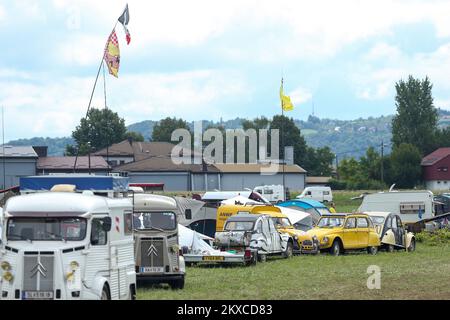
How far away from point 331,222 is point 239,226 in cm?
578

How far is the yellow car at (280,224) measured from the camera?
35.6 meters

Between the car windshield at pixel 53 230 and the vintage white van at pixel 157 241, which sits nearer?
the car windshield at pixel 53 230

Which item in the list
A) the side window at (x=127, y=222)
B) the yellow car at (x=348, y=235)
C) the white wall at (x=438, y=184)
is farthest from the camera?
the white wall at (x=438, y=184)

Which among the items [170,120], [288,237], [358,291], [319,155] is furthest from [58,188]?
[170,120]

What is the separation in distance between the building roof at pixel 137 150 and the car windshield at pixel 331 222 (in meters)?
84.5

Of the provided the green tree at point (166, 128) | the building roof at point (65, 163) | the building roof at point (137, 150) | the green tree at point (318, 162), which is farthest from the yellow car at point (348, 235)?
the green tree at point (166, 128)

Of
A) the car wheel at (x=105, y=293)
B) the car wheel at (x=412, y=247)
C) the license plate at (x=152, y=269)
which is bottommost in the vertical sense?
the car wheel at (x=412, y=247)

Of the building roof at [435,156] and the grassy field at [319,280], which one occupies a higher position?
the building roof at [435,156]

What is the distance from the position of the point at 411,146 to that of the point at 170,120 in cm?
6031

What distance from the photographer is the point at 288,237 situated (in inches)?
1371

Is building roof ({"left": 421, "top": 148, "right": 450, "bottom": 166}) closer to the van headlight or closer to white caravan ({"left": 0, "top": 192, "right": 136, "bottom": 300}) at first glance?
white caravan ({"left": 0, "top": 192, "right": 136, "bottom": 300})

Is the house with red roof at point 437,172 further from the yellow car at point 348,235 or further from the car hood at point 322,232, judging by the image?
the car hood at point 322,232

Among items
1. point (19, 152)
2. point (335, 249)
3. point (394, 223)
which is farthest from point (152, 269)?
point (19, 152)
